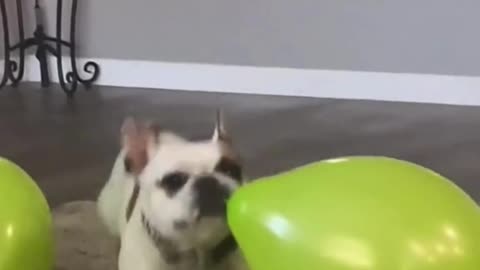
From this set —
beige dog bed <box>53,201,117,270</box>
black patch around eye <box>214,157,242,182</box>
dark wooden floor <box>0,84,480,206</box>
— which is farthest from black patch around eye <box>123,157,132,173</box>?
dark wooden floor <box>0,84,480,206</box>

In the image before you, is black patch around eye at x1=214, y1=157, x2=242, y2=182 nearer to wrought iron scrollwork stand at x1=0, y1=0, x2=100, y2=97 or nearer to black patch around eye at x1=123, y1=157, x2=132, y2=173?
black patch around eye at x1=123, y1=157, x2=132, y2=173

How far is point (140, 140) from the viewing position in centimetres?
132

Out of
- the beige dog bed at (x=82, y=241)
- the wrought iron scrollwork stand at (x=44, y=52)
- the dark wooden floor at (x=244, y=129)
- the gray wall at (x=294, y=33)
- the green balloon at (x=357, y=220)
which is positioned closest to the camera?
the green balloon at (x=357, y=220)

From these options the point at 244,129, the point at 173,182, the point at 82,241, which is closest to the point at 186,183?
the point at 173,182

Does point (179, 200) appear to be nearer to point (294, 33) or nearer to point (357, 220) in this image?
point (357, 220)

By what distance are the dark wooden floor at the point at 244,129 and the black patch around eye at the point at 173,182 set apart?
915 mm

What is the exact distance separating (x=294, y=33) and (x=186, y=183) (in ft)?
6.87

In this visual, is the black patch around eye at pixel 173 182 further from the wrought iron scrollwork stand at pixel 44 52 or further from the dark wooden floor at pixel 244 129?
the wrought iron scrollwork stand at pixel 44 52

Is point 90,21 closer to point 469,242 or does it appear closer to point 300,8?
point 300,8

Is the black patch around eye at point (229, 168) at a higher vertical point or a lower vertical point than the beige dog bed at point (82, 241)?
higher

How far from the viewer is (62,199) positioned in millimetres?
2162

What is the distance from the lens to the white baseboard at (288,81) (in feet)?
10.5

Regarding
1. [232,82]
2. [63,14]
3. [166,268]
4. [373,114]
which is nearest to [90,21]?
[63,14]

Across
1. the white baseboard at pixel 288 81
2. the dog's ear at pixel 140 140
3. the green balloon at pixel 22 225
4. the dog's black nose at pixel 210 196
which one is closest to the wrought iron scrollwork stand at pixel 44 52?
the white baseboard at pixel 288 81
